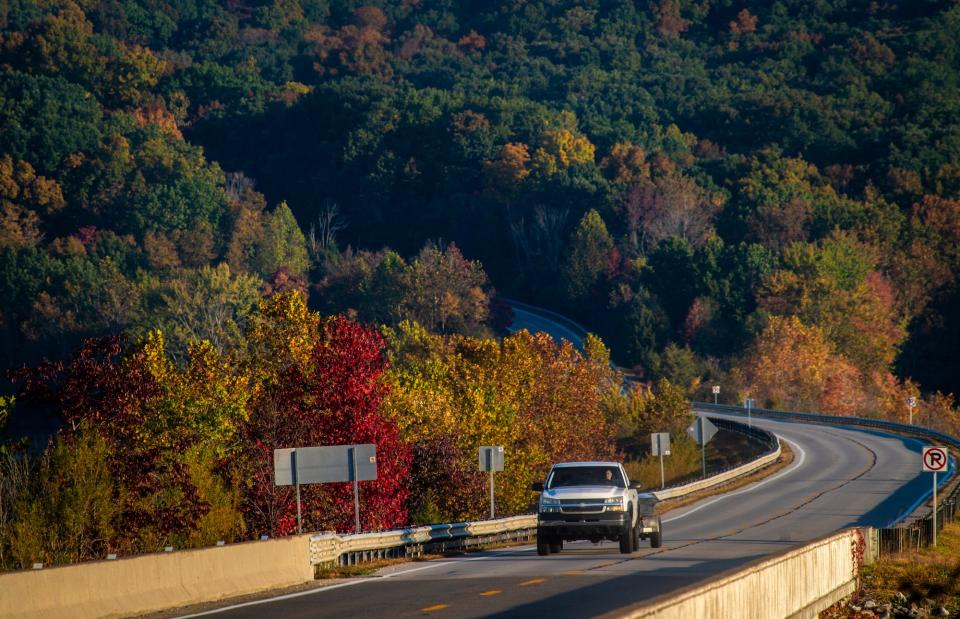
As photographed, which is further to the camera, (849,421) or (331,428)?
(849,421)

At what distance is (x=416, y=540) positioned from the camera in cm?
3400

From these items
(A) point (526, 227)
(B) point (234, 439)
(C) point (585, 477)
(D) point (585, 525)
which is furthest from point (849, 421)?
(A) point (526, 227)

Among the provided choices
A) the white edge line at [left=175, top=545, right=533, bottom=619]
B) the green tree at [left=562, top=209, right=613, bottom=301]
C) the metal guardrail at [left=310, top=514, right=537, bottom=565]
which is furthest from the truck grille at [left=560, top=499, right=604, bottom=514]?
the green tree at [left=562, top=209, right=613, bottom=301]

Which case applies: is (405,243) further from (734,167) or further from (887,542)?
(887,542)

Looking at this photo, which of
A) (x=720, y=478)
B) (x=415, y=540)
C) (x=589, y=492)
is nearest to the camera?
(x=589, y=492)

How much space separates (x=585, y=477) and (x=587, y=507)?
1.13 meters

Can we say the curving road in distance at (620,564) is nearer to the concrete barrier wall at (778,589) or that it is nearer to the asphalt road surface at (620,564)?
the asphalt road surface at (620,564)

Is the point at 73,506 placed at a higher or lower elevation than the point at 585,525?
→ higher

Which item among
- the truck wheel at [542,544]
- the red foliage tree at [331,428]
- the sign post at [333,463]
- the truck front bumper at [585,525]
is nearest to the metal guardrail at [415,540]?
the sign post at [333,463]

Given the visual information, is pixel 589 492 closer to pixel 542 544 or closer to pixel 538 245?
pixel 542 544

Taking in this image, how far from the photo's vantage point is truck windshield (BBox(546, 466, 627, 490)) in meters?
32.8

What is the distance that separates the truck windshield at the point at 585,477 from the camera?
32.8m

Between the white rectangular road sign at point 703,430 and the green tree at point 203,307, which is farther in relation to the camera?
the green tree at point 203,307

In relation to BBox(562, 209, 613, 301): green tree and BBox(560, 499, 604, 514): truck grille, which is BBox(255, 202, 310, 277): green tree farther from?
BBox(560, 499, 604, 514): truck grille
